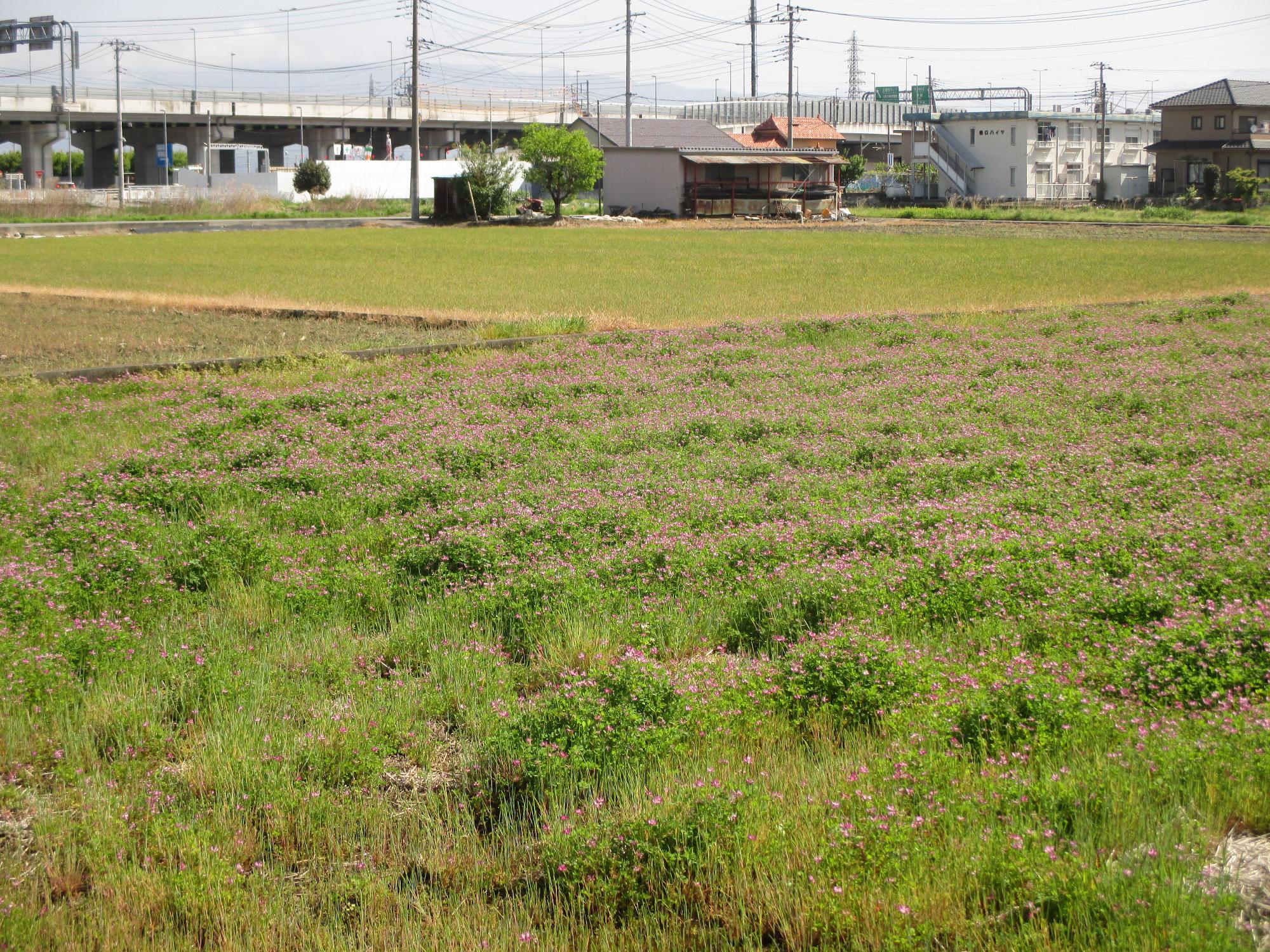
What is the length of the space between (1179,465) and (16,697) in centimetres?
884

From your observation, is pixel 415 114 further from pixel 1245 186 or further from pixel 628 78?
pixel 1245 186

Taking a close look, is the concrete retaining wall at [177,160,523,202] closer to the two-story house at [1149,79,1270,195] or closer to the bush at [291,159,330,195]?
the bush at [291,159,330,195]

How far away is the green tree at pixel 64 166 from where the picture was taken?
130 metres

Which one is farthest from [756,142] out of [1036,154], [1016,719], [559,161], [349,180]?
[1016,719]

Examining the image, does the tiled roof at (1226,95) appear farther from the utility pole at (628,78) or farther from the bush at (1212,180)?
the utility pole at (628,78)

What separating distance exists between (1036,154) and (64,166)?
10696cm

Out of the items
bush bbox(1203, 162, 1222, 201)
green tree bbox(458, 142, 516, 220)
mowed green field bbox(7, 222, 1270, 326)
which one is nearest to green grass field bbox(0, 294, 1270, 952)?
mowed green field bbox(7, 222, 1270, 326)

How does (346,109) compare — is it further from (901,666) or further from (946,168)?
(901,666)

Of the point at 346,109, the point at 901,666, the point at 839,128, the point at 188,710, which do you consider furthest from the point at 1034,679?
the point at 839,128

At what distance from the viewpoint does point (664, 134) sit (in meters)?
82.1

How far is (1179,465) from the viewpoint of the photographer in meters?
9.80

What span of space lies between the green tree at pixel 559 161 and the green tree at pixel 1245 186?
1554 inches

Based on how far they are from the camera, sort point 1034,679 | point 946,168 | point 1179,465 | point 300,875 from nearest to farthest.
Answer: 1. point 300,875
2. point 1034,679
3. point 1179,465
4. point 946,168

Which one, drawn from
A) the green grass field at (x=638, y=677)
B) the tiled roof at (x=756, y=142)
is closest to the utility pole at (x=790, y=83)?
the tiled roof at (x=756, y=142)
